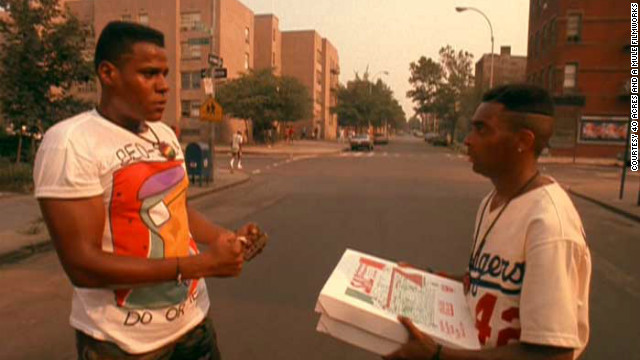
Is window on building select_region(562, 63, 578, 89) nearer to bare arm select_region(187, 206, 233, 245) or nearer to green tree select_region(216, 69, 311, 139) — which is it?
green tree select_region(216, 69, 311, 139)

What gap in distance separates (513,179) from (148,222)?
1300 millimetres

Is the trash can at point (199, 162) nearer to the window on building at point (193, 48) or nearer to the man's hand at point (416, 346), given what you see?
the man's hand at point (416, 346)

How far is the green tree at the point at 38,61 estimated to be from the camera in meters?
14.0

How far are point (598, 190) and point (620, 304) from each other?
12658 mm

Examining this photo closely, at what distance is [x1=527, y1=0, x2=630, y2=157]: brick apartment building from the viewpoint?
121 ft

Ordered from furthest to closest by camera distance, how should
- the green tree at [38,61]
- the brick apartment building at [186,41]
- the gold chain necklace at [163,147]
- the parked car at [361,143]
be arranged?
1. the brick apartment building at [186,41]
2. the parked car at [361,143]
3. the green tree at [38,61]
4. the gold chain necklace at [163,147]

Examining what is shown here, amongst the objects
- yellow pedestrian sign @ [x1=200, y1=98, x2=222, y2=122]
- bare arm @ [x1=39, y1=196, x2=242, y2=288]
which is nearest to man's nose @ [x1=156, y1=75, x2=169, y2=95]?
bare arm @ [x1=39, y1=196, x2=242, y2=288]

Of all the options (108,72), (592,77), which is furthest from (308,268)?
(592,77)

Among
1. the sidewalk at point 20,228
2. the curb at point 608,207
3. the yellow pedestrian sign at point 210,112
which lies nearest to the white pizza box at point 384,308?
the sidewalk at point 20,228

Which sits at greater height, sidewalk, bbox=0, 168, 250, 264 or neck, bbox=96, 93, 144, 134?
neck, bbox=96, 93, 144, 134

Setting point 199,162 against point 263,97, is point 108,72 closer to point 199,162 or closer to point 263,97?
point 199,162

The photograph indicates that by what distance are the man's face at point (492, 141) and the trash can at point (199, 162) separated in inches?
563

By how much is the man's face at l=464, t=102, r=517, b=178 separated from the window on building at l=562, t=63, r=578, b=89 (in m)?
40.2

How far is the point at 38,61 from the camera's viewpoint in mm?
14281
